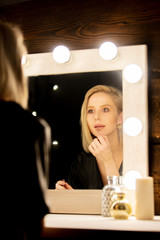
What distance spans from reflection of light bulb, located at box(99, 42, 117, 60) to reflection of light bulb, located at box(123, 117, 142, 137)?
24 cm

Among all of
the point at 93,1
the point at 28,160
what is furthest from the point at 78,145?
the point at 28,160

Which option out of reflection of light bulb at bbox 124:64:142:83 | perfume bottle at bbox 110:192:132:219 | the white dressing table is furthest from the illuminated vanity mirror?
the white dressing table

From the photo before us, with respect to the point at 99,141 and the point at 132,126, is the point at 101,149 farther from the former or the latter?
the point at 132,126

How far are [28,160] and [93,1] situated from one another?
0.95m

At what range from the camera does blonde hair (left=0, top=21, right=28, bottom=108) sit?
2.09 ft

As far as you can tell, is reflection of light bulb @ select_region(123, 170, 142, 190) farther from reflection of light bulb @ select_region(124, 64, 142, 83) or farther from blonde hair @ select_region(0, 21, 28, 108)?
blonde hair @ select_region(0, 21, 28, 108)

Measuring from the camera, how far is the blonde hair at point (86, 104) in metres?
1.24

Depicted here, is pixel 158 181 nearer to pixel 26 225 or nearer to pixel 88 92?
pixel 88 92

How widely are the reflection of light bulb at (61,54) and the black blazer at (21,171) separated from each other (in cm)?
75

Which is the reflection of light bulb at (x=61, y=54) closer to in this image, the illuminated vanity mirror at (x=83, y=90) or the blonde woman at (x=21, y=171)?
the illuminated vanity mirror at (x=83, y=90)

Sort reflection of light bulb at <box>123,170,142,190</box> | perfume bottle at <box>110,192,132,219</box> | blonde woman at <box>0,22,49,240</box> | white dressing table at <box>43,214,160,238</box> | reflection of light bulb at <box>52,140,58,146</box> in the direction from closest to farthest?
blonde woman at <box>0,22,49,240</box> < white dressing table at <box>43,214,160,238</box> < perfume bottle at <box>110,192,132,219</box> < reflection of light bulb at <box>123,170,142,190</box> < reflection of light bulb at <box>52,140,58,146</box>

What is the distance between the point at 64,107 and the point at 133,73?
28cm

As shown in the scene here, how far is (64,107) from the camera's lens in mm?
1290

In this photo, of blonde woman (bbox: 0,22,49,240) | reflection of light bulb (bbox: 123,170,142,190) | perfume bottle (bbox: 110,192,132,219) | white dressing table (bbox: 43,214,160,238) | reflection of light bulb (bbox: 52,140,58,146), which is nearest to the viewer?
blonde woman (bbox: 0,22,49,240)
